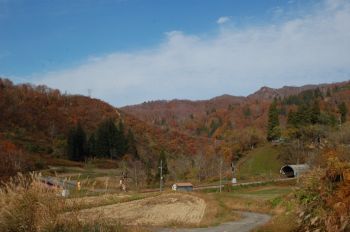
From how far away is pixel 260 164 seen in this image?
3937 inches

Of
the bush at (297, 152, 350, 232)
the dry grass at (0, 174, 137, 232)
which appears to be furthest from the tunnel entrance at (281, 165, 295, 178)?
the dry grass at (0, 174, 137, 232)

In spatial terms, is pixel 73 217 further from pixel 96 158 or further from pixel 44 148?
pixel 44 148

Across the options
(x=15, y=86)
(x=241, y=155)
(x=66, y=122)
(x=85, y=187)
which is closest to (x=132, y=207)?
(x=85, y=187)

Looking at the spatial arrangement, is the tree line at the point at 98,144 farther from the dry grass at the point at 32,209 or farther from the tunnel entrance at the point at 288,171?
the dry grass at the point at 32,209

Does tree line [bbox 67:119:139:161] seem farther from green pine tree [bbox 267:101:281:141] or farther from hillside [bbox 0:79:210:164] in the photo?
green pine tree [bbox 267:101:281:141]

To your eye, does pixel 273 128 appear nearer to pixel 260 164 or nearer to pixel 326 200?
pixel 260 164

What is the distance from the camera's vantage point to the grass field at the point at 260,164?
91.4m

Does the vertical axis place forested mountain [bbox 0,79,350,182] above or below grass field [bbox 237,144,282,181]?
above

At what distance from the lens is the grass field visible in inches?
3600

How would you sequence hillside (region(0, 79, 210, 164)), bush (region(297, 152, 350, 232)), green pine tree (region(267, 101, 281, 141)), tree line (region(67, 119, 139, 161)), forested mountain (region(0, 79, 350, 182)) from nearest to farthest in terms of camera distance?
bush (region(297, 152, 350, 232)), forested mountain (region(0, 79, 350, 182)), green pine tree (region(267, 101, 281, 141)), tree line (region(67, 119, 139, 161)), hillside (region(0, 79, 210, 164))

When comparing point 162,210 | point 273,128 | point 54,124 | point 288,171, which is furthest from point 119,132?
point 162,210

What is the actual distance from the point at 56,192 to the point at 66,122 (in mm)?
158863

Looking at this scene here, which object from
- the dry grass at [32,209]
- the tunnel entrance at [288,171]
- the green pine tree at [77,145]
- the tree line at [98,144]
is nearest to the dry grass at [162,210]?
the dry grass at [32,209]

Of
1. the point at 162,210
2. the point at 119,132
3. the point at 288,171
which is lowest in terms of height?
the point at 288,171
